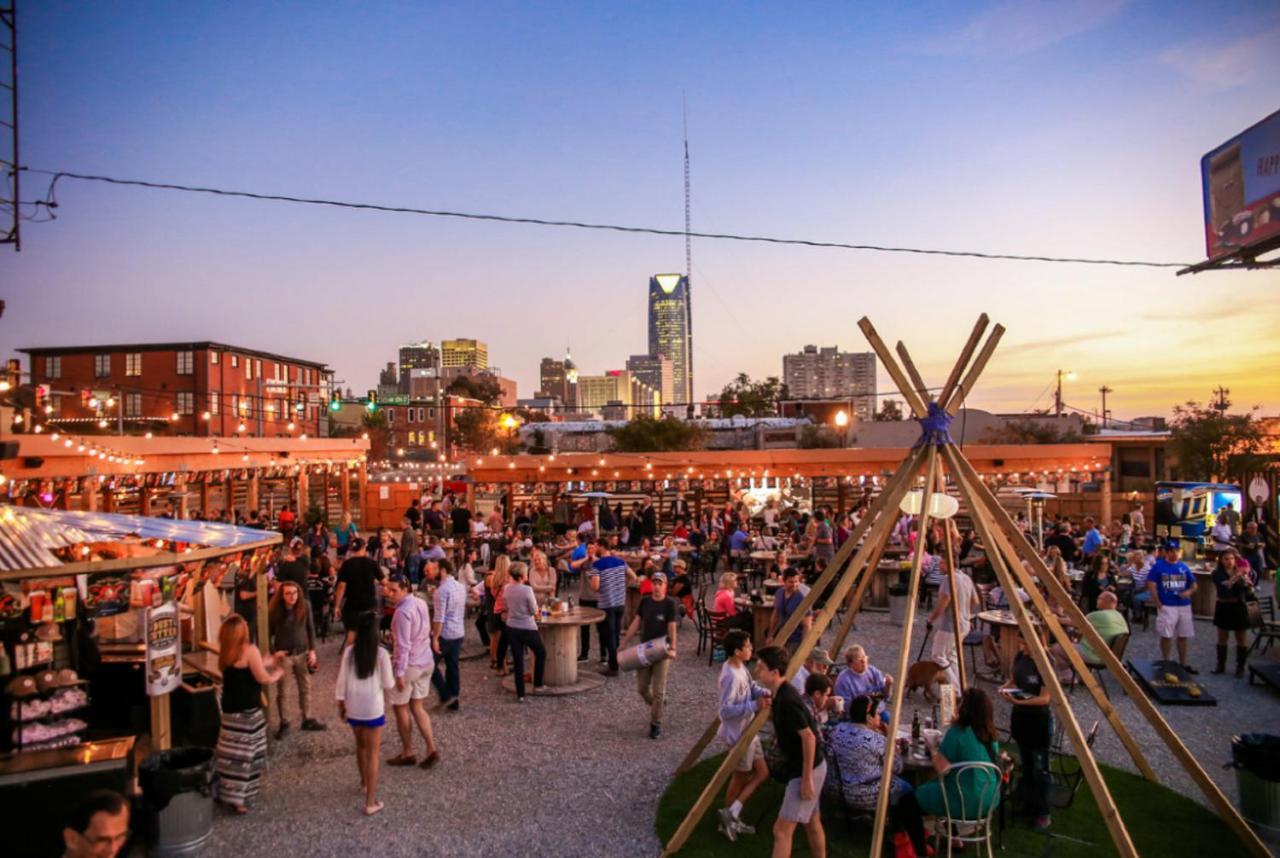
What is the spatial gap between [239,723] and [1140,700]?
733 centimetres

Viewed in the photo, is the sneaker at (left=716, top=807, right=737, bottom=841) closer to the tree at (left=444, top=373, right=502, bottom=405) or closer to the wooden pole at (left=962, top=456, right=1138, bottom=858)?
the wooden pole at (left=962, top=456, right=1138, bottom=858)

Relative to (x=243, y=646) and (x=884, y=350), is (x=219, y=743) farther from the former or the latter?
(x=884, y=350)

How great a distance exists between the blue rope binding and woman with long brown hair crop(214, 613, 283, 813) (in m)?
6.26

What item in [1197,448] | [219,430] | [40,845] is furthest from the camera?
[219,430]

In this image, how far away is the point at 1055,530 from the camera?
683 inches

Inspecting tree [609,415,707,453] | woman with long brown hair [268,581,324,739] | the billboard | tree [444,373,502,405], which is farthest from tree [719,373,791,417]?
woman with long brown hair [268,581,324,739]

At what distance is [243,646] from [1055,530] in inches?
624

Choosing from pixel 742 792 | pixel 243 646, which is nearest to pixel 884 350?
pixel 742 792

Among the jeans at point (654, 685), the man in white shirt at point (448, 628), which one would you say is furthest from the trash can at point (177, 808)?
the jeans at point (654, 685)

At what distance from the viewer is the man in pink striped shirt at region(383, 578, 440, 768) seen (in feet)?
25.4

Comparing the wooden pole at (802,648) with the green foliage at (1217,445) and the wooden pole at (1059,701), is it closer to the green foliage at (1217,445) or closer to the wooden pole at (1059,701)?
the wooden pole at (1059,701)

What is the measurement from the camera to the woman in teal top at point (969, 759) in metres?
5.72

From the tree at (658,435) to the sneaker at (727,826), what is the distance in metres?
45.3

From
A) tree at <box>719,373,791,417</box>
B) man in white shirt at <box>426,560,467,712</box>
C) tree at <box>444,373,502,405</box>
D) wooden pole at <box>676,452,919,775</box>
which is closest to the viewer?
wooden pole at <box>676,452,919,775</box>
